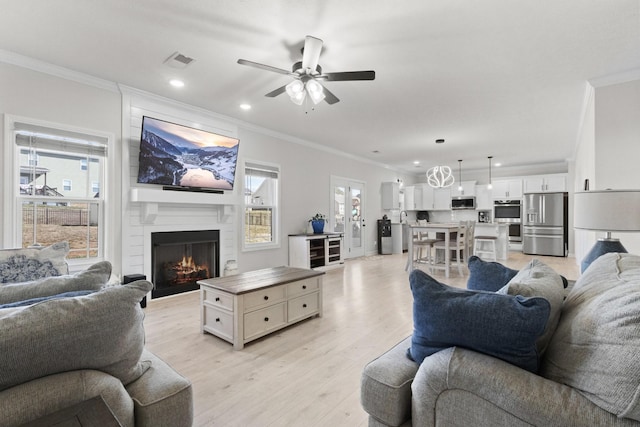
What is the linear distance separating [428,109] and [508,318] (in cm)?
416

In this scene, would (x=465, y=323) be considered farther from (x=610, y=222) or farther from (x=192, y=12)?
(x=192, y=12)

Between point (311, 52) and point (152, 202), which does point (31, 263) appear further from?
point (311, 52)

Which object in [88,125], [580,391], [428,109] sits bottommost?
[580,391]

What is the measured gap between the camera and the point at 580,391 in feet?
2.97

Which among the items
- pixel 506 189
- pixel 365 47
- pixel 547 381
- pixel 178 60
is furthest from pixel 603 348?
pixel 506 189

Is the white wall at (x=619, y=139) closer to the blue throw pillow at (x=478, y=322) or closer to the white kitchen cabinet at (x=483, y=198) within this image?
the blue throw pillow at (x=478, y=322)

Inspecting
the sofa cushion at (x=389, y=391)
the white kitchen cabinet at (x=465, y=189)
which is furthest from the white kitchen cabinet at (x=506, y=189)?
the sofa cushion at (x=389, y=391)

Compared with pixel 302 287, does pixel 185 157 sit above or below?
above

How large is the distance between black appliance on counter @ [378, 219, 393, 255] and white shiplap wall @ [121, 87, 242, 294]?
5122 millimetres

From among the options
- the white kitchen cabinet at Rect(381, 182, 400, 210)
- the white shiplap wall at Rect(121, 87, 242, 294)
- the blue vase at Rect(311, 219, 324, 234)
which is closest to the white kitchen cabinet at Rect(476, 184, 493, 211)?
the white kitchen cabinet at Rect(381, 182, 400, 210)

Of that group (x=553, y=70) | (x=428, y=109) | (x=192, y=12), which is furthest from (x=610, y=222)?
(x=192, y=12)

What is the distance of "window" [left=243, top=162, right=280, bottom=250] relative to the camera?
17.7ft

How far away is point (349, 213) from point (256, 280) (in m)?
5.16

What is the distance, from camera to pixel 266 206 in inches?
224
